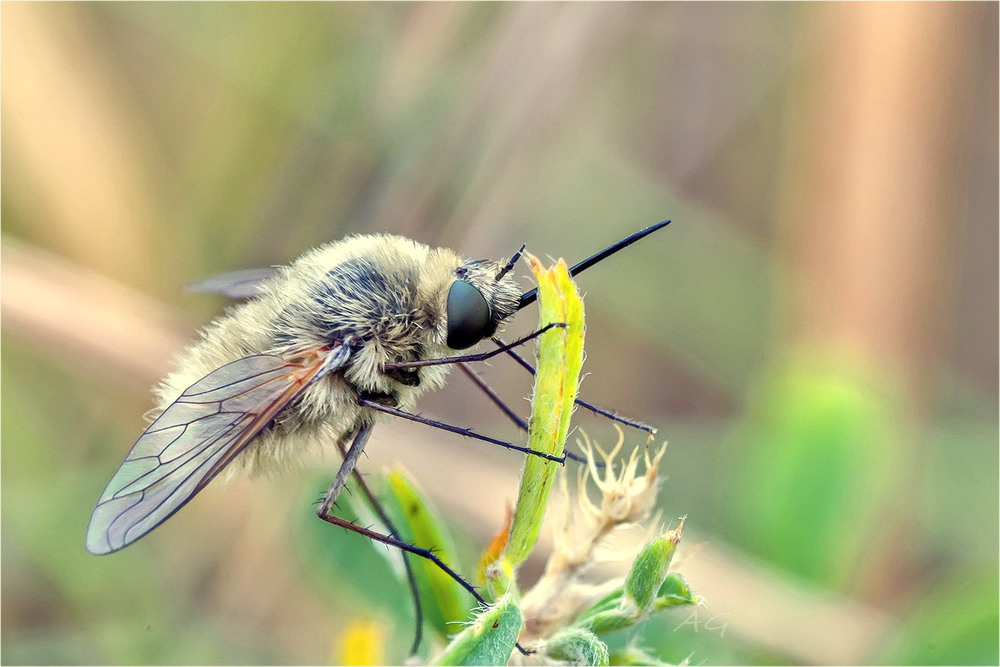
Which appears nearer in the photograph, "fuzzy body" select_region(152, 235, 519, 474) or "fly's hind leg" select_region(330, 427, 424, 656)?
"fly's hind leg" select_region(330, 427, 424, 656)

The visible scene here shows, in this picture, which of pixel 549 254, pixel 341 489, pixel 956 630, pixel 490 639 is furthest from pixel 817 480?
pixel 490 639

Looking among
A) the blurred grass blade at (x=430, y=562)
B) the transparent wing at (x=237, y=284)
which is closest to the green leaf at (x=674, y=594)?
the blurred grass blade at (x=430, y=562)

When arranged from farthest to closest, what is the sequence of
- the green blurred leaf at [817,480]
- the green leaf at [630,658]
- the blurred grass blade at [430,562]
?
the green blurred leaf at [817,480] < the blurred grass blade at [430,562] < the green leaf at [630,658]

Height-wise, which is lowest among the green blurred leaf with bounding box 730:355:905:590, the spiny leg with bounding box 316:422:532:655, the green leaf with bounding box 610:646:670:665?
the green leaf with bounding box 610:646:670:665

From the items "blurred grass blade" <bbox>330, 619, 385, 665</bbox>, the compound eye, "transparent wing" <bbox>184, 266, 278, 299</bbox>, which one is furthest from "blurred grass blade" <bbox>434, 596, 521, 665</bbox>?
"transparent wing" <bbox>184, 266, 278, 299</bbox>

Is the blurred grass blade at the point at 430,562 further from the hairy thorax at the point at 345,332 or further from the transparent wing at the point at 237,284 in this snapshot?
the transparent wing at the point at 237,284

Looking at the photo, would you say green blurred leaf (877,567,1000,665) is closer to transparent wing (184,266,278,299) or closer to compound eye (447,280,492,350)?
compound eye (447,280,492,350)
